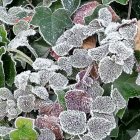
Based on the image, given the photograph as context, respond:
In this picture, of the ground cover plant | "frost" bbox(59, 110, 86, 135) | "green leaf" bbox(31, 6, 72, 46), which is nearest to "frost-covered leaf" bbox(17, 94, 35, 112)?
the ground cover plant

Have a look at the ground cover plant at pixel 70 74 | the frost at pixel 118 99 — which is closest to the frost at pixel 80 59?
the ground cover plant at pixel 70 74

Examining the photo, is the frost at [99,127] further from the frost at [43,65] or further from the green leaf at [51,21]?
the green leaf at [51,21]

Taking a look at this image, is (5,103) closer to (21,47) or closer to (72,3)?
(21,47)

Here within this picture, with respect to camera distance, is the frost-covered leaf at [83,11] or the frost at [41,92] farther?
the frost-covered leaf at [83,11]

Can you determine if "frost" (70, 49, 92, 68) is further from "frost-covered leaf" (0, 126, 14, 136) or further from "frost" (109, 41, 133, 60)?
"frost-covered leaf" (0, 126, 14, 136)

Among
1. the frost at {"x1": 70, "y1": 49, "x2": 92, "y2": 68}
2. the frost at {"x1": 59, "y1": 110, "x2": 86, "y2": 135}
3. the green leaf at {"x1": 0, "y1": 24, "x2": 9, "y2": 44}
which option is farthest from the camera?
the green leaf at {"x1": 0, "y1": 24, "x2": 9, "y2": 44}
